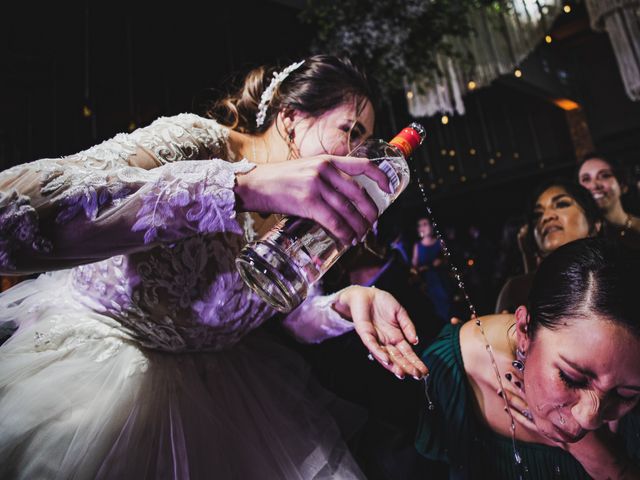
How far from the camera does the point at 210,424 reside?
41.6 inches

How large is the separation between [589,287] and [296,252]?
874 mm

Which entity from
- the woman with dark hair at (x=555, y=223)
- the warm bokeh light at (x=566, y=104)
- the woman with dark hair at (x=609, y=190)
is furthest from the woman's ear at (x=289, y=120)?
the warm bokeh light at (x=566, y=104)

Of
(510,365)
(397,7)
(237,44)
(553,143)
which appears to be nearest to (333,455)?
(510,365)

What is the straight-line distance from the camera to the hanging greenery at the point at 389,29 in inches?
103

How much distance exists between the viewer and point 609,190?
111 inches

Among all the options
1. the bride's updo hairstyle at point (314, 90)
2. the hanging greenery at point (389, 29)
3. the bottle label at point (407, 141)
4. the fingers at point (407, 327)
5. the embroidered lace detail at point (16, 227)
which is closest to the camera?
the embroidered lace detail at point (16, 227)

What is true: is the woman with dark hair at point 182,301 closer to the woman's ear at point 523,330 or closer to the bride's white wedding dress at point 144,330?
the bride's white wedding dress at point 144,330

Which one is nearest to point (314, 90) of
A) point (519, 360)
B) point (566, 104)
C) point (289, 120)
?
point (289, 120)

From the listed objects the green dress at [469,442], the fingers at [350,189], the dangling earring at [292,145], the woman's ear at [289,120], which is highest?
the woman's ear at [289,120]

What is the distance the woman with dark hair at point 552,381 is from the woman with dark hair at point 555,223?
→ 676 mm

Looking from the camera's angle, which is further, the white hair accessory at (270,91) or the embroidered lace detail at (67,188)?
the white hair accessory at (270,91)

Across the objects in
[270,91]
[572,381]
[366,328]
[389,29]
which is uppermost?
[389,29]

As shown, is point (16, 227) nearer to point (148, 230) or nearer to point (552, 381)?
point (148, 230)

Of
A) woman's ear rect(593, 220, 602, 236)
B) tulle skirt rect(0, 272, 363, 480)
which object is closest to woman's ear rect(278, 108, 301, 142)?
tulle skirt rect(0, 272, 363, 480)
